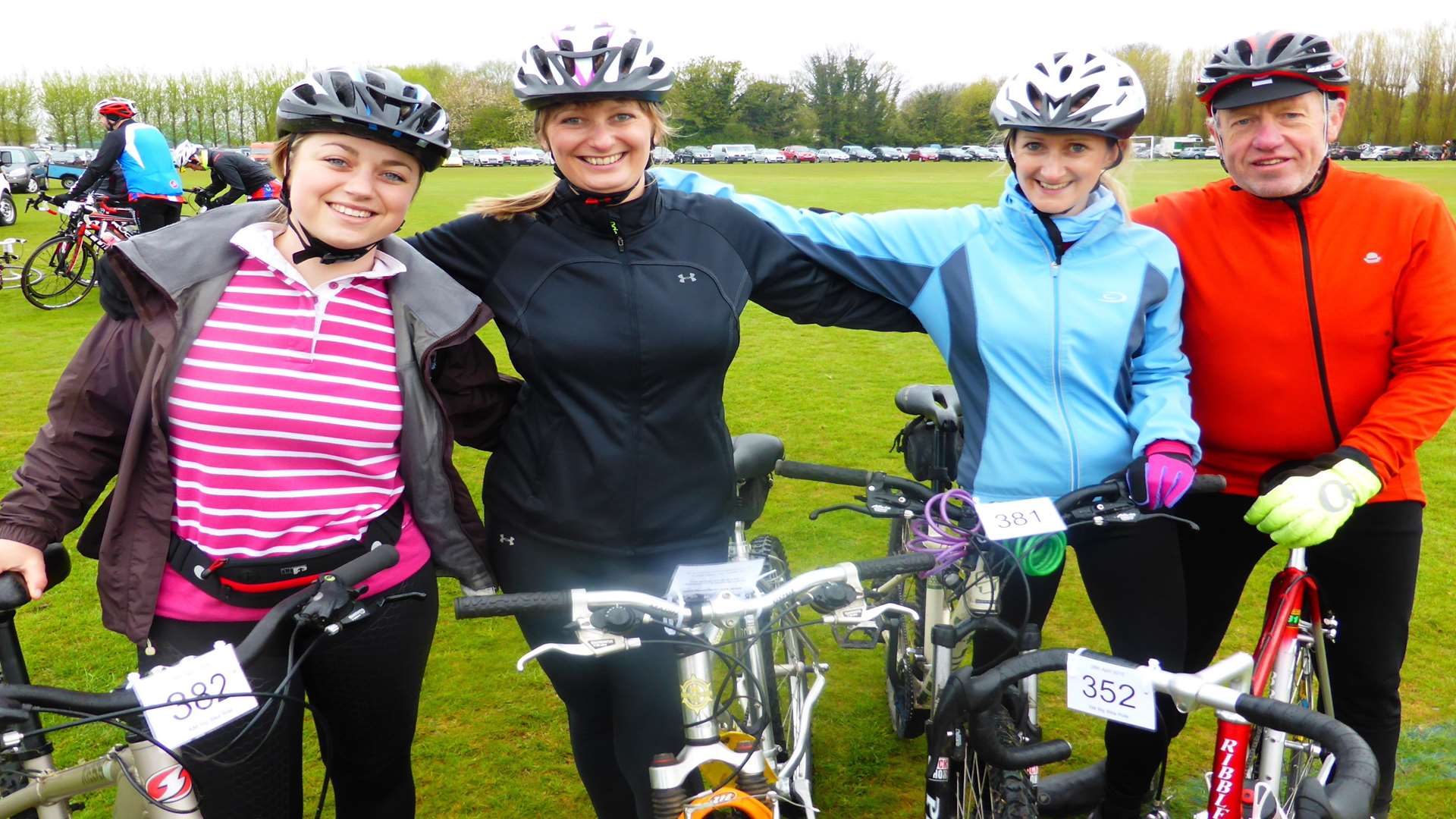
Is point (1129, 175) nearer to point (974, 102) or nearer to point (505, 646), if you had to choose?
point (505, 646)

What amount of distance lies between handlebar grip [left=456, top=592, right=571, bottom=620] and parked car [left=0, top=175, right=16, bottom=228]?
78.3ft

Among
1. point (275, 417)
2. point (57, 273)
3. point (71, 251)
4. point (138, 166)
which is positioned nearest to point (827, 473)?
point (275, 417)

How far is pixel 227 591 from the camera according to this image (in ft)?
7.46

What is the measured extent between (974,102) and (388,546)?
3488 inches

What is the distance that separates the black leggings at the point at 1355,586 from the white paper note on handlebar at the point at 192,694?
8.26ft

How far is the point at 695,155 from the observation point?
6725 cm

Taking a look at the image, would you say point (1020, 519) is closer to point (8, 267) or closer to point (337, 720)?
point (337, 720)

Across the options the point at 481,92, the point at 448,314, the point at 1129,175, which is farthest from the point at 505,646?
the point at 481,92

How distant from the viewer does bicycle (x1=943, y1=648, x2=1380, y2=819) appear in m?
1.35

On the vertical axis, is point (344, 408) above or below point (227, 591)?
above

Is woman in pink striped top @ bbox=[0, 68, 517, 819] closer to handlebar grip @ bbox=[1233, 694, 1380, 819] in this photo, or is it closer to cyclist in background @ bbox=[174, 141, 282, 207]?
handlebar grip @ bbox=[1233, 694, 1380, 819]

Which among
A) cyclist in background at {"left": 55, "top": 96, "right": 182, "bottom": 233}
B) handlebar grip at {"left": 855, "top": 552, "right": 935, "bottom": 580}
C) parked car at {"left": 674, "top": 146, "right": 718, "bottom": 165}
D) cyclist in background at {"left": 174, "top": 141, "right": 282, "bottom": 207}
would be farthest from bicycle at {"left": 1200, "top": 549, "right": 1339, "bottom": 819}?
parked car at {"left": 674, "top": 146, "right": 718, "bottom": 165}

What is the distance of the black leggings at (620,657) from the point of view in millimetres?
2584

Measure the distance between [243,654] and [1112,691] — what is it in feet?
5.01
